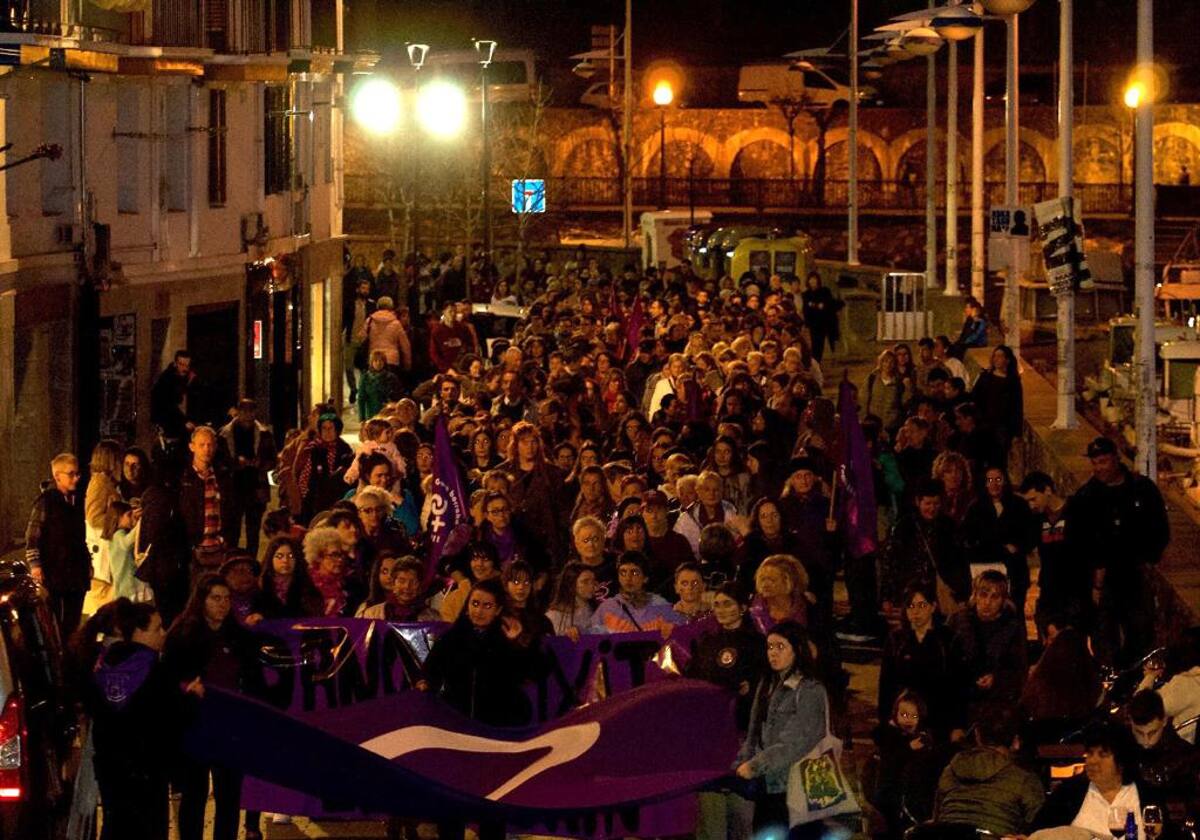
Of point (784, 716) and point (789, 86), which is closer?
point (784, 716)

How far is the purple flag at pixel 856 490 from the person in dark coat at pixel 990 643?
4933 mm

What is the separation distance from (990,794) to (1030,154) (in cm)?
7885

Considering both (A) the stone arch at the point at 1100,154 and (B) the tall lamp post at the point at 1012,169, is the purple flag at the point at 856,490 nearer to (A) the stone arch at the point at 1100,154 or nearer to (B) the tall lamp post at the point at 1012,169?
(B) the tall lamp post at the point at 1012,169

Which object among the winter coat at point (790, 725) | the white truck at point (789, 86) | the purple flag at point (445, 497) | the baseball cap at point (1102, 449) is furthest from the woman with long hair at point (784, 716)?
the white truck at point (789, 86)

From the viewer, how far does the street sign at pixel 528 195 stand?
55556 millimetres

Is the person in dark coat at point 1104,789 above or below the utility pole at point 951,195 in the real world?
below

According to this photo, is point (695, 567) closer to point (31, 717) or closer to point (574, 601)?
point (574, 601)

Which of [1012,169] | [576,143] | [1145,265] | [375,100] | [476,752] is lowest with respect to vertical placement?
[476,752]

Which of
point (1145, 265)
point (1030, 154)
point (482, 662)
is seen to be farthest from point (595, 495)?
point (1030, 154)

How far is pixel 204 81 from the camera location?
1211 inches

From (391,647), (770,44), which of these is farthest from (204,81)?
(770,44)

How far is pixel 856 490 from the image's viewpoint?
738 inches

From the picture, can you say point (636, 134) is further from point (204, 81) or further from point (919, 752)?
point (919, 752)

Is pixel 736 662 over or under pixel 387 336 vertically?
under
